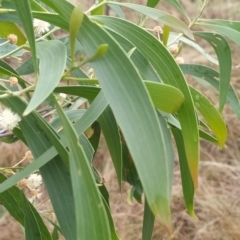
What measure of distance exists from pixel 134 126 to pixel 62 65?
9cm

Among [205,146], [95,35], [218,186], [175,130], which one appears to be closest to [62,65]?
[95,35]

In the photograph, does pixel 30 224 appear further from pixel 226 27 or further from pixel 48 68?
pixel 226 27

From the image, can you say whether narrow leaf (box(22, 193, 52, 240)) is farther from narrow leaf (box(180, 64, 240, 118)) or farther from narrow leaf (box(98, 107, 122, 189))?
narrow leaf (box(180, 64, 240, 118))

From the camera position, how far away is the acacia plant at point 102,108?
38 cm

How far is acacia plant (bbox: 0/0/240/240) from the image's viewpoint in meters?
0.38

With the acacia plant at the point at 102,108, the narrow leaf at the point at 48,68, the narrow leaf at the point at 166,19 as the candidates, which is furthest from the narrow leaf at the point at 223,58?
the narrow leaf at the point at 48,68

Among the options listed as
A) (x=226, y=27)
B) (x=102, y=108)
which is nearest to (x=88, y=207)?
(x=102, y=108)

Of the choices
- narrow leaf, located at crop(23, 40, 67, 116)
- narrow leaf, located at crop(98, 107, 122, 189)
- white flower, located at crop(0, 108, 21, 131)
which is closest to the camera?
narrow leaf, located at crop(23, 40, 67, 116)

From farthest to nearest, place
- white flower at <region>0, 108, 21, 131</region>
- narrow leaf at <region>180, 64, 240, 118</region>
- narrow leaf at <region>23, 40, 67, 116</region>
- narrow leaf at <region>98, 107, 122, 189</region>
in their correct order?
narrow leaf at <region>180, 64, 240, 118</region>
narrow leaf at <region>98, 107, 122, 189</region>
white flower at <region>0, 108, 21, 131</region>
narrow leaf at <region>23, 40, 67, 116</region>

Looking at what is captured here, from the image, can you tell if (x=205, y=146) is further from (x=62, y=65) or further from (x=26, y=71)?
(x=62, y=65)

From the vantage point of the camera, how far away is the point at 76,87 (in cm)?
51

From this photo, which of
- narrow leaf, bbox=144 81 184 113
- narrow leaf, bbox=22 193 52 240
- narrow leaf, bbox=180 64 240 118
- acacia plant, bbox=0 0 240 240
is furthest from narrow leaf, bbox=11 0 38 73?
narrow leaf, bbox=180 64 240 118

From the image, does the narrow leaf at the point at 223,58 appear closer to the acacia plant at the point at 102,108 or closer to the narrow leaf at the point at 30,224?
the acacia plant at the point at 102,108

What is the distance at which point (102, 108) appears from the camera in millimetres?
474
